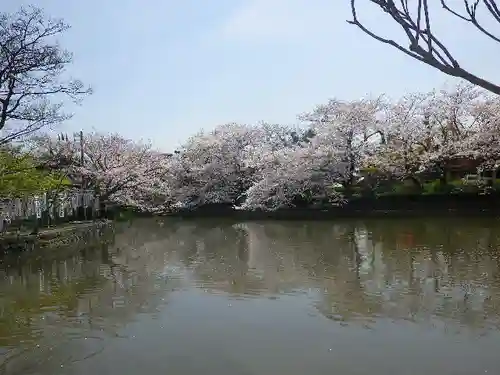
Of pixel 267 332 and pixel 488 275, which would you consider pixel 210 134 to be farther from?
pixel 267 332

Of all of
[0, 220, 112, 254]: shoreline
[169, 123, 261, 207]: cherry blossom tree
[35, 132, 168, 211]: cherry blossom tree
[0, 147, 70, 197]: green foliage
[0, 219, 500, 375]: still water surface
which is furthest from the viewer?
[169, 123, 261, 207]: cherry blossom tree

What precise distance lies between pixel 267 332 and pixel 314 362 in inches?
47.0

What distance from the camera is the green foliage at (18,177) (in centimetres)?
1419

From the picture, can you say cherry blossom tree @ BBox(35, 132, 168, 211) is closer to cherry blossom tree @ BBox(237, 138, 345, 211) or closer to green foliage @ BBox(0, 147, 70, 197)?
cherry blossom tree @ BBox(237, 138, 345, 211)

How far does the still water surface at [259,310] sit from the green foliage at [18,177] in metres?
2.06

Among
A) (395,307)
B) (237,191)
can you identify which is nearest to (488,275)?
(395,307)

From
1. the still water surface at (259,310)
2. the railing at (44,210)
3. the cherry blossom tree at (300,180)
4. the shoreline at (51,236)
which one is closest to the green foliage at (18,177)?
the railing at (44,210)

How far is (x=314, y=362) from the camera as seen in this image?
546 centimetres

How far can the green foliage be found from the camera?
46.5 ft

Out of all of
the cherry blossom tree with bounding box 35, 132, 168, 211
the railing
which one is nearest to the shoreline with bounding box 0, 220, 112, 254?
the railing

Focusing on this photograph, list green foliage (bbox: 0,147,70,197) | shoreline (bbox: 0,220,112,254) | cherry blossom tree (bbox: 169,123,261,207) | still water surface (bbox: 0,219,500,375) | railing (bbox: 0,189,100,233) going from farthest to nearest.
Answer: cherry blossom tree (bbox: 169,123,261,207), railing (bbox: 0,189,100,233), green foliage (bbox: 0,147,70,197), shoreline (bbox: 0,220,112,254), still water surface (bbox: 0,219,500,375)

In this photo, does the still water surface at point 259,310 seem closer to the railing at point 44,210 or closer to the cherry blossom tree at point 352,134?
the railing at point 44,210

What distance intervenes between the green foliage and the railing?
10.9 inches

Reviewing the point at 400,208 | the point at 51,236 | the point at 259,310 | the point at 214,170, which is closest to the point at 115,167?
the point at 214,170
